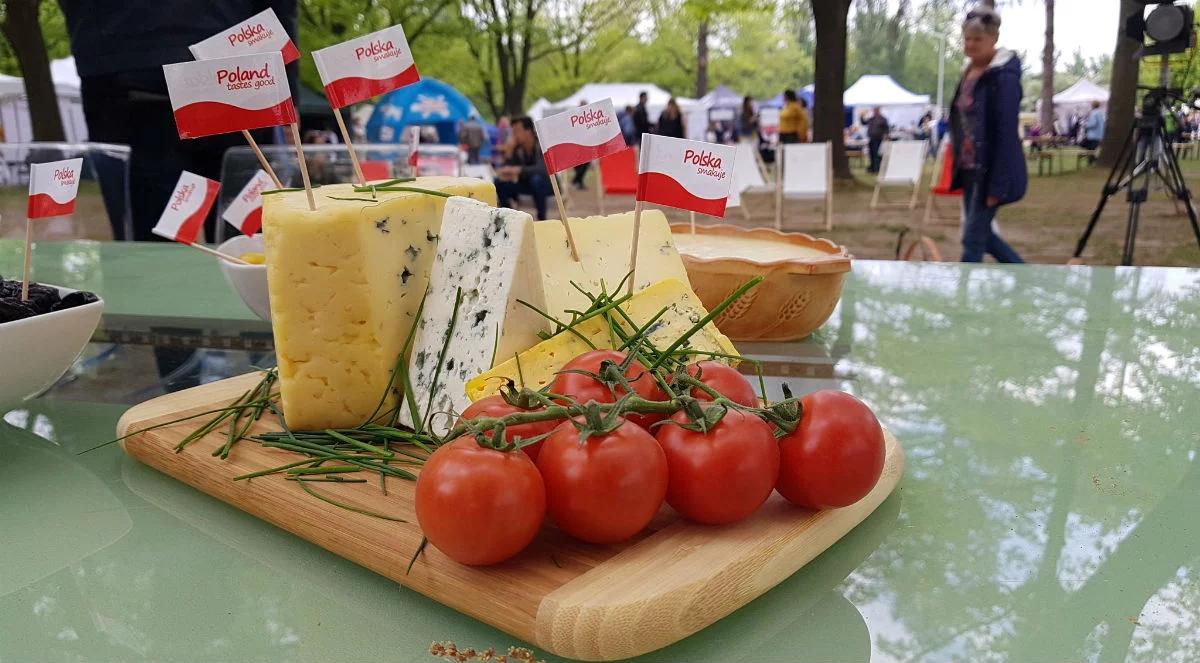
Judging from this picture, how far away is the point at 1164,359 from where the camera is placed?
1415mm

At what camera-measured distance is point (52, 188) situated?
46.4 inches

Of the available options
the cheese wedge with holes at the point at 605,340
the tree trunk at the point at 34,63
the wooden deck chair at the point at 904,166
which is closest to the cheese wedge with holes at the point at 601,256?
the cheese wedge with holes at the point at 605,340

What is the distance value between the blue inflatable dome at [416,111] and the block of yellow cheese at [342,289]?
1478 cm

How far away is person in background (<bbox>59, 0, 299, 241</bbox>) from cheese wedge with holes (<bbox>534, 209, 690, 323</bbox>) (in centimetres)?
190

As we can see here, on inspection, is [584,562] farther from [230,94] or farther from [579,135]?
[230,94]

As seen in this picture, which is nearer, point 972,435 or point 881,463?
point 881,463

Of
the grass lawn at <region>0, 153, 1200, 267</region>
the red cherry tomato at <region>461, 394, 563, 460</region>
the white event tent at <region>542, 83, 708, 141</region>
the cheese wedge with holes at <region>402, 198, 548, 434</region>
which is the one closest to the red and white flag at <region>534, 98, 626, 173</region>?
the cheese wedge with holes at <region>402, 198, 548, 434</region>

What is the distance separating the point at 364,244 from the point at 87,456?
43cm

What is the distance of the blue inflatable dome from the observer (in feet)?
50.3

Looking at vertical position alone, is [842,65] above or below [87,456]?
above

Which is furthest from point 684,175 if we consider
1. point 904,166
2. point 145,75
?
point 904,166

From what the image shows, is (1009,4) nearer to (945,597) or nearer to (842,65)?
(842,65)

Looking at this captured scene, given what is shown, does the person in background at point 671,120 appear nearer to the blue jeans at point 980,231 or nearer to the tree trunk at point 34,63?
the tree trunk at point 34,63

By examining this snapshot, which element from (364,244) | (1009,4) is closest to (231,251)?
(364,244)
